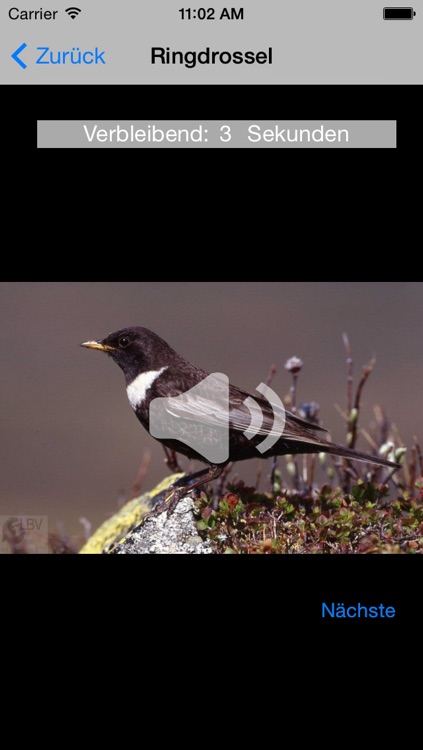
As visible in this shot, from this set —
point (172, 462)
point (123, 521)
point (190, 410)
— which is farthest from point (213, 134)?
point (123, 521)

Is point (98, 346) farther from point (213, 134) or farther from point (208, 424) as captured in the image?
point (213, 134)

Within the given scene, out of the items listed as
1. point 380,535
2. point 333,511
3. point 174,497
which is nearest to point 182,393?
point 174,497

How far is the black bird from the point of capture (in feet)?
14.2

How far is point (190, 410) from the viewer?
4.38 m

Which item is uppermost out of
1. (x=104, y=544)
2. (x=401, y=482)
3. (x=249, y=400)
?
(x=249, y=400)

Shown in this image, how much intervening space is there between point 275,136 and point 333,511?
7.27 feet

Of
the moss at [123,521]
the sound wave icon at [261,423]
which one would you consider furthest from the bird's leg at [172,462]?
the sound wave icon at [261,423]

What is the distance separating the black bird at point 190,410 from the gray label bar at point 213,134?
1.48m

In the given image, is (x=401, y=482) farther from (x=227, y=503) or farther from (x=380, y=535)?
(x=227, y=503)

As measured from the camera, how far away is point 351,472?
16.4 ft

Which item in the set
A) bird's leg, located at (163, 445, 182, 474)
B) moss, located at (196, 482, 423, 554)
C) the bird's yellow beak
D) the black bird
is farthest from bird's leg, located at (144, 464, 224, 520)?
the bird's yellow beak

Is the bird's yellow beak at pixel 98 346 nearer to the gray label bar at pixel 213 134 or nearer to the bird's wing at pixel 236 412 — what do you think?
the bird's wing at pixel 236 412
